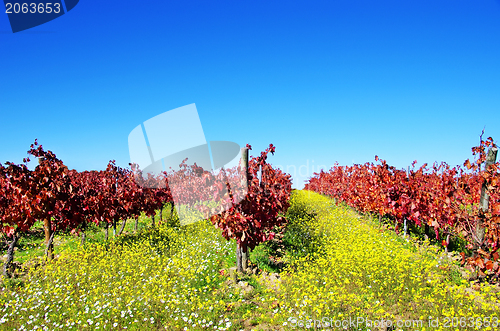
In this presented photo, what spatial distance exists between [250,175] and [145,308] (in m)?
3.77

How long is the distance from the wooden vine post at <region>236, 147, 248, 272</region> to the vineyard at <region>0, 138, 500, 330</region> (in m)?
0.03

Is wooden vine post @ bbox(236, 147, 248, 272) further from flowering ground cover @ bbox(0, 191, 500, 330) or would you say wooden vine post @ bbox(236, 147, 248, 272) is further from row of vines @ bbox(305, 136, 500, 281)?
row of vines @ bbox(305, 136, 500, 281)

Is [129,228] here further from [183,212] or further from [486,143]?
[486,143]

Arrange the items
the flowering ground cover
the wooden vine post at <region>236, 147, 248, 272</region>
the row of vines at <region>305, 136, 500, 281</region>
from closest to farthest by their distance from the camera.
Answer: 1. the flowering ground cover
2. the row of vines at <region>305, 136, 500, 281</region>
3. the wooden vine post at <region>236, 147, 248, 272</region>

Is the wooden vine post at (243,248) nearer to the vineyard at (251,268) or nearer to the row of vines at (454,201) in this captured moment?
the vineyard at (251,268)

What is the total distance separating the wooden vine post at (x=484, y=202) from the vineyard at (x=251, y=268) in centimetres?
2

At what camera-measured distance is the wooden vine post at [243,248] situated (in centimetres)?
718

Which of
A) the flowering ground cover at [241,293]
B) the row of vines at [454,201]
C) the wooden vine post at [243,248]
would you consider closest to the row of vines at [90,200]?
the wooden vine post at [243,248]

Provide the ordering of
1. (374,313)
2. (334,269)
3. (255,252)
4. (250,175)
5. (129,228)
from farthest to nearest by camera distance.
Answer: (129,228) < (255,252) < (250,175) < (334,269) < (374,313)

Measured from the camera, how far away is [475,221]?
6.61 metres

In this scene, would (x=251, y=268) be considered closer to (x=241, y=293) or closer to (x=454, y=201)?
(x=241, y=293)

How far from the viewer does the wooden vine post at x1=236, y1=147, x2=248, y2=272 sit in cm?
718

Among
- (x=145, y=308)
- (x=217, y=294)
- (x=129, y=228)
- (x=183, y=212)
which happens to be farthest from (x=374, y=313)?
(x=129, y=228)

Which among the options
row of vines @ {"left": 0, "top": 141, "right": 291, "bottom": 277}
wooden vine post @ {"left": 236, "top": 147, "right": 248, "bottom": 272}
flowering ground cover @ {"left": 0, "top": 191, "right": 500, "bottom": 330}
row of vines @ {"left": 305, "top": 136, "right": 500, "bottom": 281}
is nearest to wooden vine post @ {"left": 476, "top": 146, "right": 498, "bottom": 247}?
row of vines @ {"left": 305, "top": 136, "right": 500, "bottom": 281}
